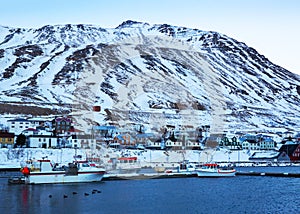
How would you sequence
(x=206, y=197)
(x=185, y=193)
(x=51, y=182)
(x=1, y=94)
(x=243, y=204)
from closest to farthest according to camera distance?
(x=243, y=204)
(x=206, y=197)
(x=185, y=193)
(x=51, y=182)
(x=1, y=94)

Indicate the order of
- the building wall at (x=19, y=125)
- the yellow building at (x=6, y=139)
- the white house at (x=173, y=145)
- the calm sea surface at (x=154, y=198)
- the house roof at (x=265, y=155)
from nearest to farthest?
the calm sea surface at (x=154, y=198) → the yellow building at (x=6, y=139) → the white house at (x=173, y=145) → the house roof at (x=265, y=155) → the building wall at (x=19, y=125)

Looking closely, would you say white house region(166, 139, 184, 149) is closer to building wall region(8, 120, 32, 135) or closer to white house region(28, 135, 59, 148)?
white house region(28, 135, 59, 148)

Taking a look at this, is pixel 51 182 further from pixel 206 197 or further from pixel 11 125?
pixel 11 125

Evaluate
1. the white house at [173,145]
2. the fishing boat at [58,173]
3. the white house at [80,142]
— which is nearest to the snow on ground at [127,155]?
the white house at [80,142]

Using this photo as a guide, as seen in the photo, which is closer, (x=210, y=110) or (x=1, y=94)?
(x=1, y=94)

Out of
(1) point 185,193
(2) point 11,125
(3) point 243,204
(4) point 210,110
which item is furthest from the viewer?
(4) point 210,110

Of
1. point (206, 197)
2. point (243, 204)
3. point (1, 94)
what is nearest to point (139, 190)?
point (206, 197)

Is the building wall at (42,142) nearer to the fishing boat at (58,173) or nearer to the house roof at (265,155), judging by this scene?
the fishing boat at (58,173)
